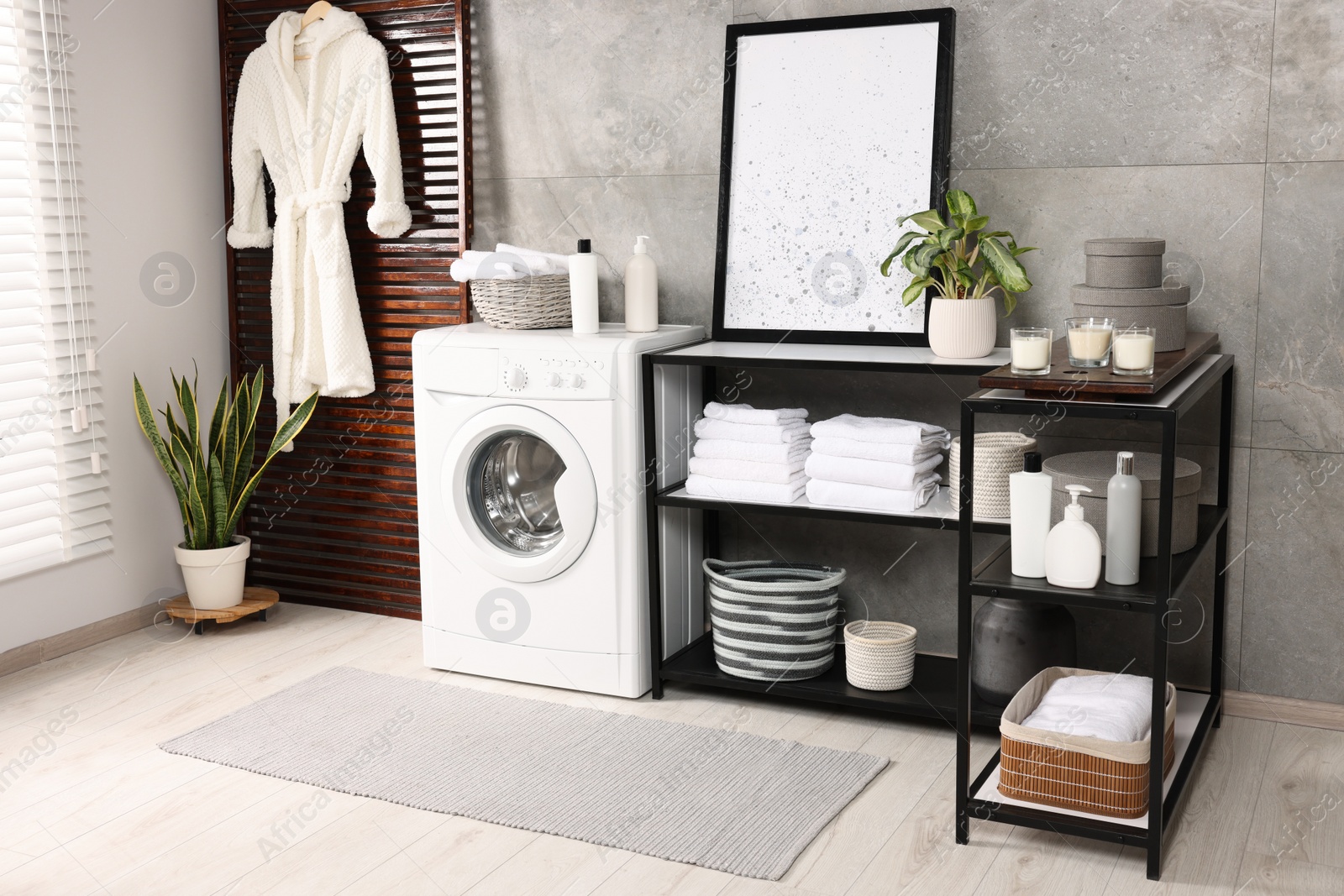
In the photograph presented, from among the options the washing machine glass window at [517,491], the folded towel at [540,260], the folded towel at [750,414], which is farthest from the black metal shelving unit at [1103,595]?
the folded towel at [540,260]

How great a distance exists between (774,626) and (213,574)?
1666 millimetres

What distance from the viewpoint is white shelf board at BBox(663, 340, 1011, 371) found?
256 centimetres

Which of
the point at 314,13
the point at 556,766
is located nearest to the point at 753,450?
the point at 556,766

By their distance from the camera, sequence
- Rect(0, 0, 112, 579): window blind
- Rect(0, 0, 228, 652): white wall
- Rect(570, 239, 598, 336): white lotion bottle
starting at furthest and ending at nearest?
Rect(0, 0, 228, 652): white wall → Rect(0, 0, 112, 579): window blind → Rect(570, 239, 598, 336): white lotion bottle

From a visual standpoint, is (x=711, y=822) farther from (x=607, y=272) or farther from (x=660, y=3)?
(x=660, y=3)

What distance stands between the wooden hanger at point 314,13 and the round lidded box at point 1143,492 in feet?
7.65

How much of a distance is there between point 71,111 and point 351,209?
0.75 metres

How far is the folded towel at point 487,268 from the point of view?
298 cm

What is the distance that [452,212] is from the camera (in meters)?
3.35

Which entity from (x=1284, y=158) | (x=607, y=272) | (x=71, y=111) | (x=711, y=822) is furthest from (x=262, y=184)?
(x=1284, y=158)

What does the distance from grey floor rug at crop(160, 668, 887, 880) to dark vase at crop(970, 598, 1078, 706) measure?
30cm

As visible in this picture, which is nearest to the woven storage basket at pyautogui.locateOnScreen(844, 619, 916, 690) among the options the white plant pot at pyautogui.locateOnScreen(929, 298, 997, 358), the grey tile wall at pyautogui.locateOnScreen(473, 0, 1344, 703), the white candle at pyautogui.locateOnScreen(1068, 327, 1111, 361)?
the grey tile wall at pyautogui.locateOnScreen(473, 0, 1344, 703)

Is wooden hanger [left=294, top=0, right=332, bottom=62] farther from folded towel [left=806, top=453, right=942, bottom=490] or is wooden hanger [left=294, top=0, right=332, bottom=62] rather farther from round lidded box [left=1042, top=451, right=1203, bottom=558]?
round lidded box [left=1042, top=451, right=1203, bottom=558]

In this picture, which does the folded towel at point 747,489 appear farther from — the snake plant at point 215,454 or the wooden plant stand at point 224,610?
the wooden plant stand at point 224,610
